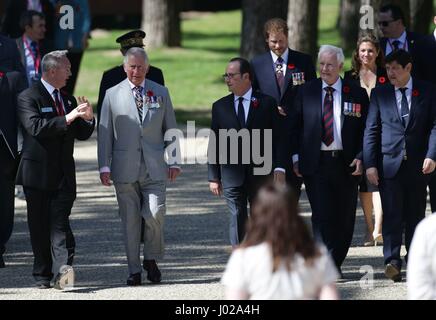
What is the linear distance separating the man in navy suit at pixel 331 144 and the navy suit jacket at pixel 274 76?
1183mm

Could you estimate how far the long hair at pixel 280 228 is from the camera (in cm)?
612

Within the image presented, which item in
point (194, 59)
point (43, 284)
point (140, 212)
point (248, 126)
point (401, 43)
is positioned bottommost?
point (194, 59)

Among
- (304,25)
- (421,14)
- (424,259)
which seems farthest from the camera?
(304,25)

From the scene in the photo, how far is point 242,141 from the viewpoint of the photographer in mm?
10820

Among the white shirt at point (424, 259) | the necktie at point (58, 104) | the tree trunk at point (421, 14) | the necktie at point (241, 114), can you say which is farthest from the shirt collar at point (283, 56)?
the tree trunk at point (421, 14)

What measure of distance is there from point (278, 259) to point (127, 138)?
4.54 m

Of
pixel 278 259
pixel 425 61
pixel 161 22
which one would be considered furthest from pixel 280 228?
pixel 161 22

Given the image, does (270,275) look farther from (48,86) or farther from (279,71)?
(279,71)

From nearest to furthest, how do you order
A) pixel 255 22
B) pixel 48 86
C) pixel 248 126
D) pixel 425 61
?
1. pixel 48 86
2. pixel 248 126
3. pixel 425 61
4. pixel 255 22

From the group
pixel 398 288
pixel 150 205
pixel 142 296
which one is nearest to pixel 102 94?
pixel 150 205

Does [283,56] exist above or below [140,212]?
above

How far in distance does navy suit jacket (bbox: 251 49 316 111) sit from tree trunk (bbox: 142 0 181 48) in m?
17.8

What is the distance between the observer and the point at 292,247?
618 centimetres

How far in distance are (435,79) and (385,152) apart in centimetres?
201
